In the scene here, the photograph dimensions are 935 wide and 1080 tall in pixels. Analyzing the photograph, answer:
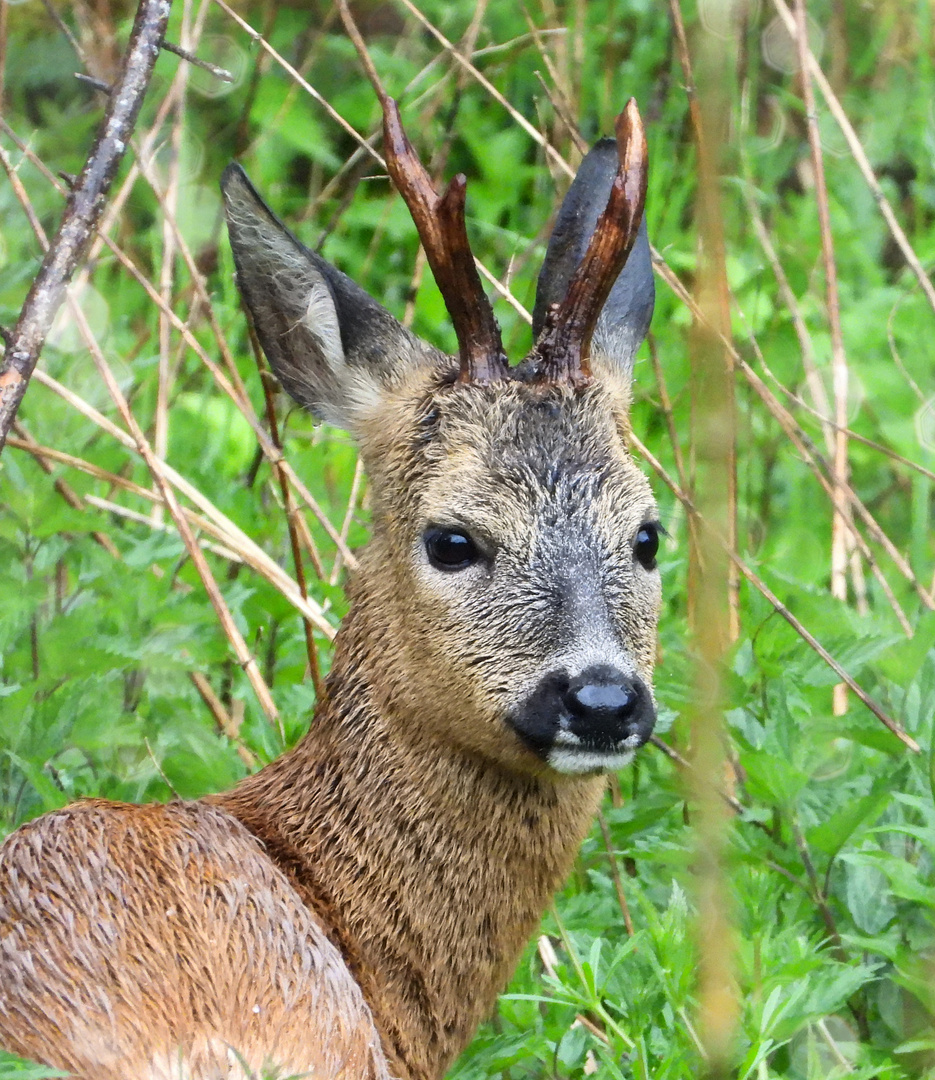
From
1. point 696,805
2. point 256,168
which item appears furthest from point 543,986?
point 256,168

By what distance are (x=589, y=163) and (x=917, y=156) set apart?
337 cm

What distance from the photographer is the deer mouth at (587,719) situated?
3068mm

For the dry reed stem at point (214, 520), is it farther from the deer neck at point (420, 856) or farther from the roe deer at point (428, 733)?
the deer neck at point (420, 856)

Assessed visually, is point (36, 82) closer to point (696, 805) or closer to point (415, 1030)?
point (415, 1030)

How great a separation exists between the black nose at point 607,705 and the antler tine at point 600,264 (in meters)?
0.75

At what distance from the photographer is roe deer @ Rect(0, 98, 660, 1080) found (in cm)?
302

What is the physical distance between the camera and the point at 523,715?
320 cm

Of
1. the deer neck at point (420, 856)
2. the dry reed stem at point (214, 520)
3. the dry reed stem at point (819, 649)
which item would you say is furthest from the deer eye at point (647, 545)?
the dry reed stem at point (214, 520)

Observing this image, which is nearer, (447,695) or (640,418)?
(447,695)

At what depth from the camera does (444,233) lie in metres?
3.34

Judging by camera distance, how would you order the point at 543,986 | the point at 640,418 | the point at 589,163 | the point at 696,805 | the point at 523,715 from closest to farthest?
the point at 696,805, the point at 523,715, the point at 543,986, the point at 589,163, the point at 640,418

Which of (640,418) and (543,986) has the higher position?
(640,418)

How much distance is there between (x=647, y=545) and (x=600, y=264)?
590 millimetres

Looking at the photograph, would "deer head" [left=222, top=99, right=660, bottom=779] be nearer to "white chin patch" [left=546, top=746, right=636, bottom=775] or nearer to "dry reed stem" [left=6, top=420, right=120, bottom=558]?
"white chin patch" [left=546, top=746, right=636, bottom=775]
